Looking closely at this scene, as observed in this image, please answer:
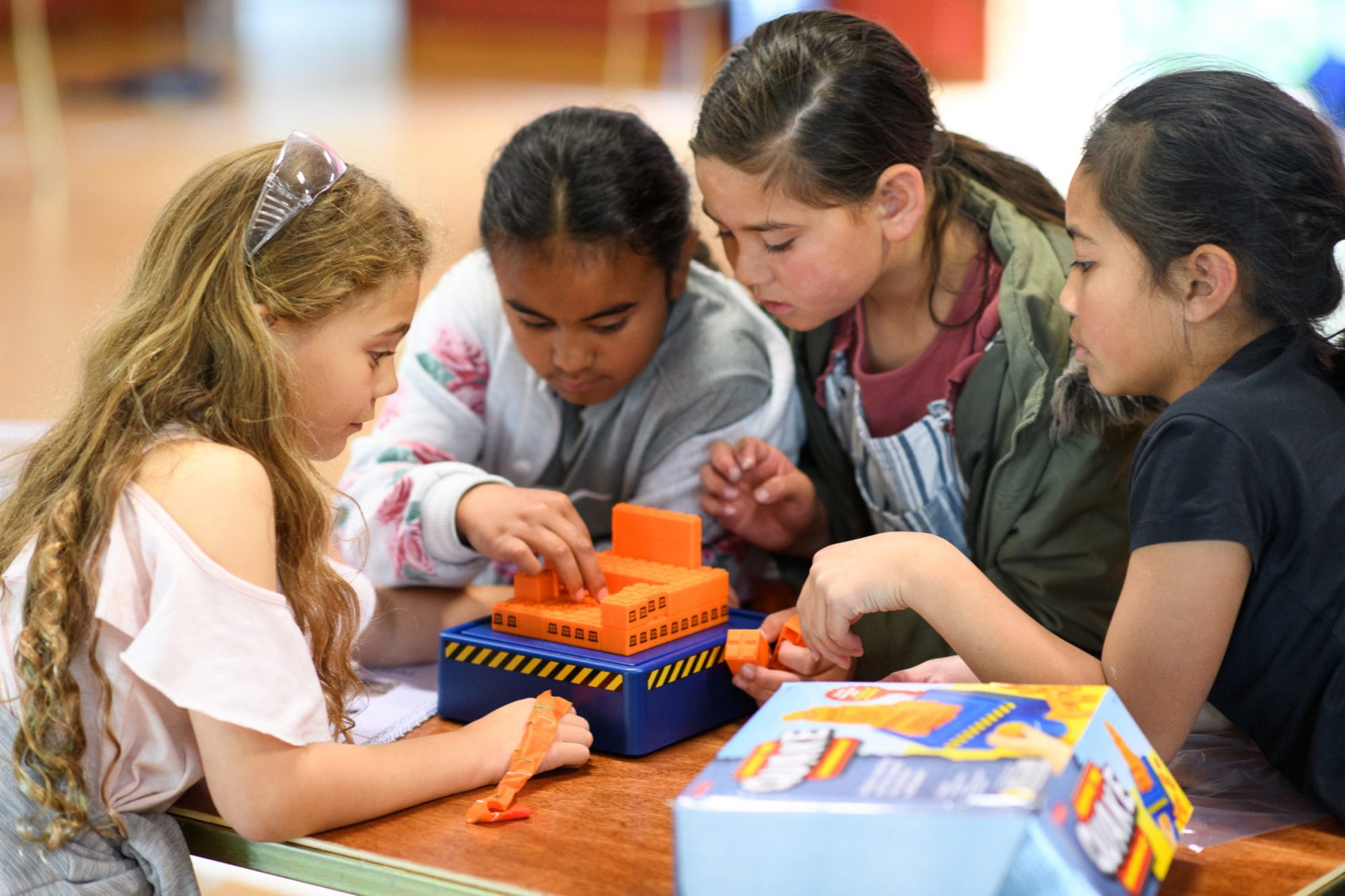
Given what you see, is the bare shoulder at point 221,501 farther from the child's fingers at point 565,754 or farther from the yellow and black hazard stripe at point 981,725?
the yellow and black hazard stripe at point 981,725

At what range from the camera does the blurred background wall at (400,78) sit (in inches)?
139

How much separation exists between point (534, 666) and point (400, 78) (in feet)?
20.1

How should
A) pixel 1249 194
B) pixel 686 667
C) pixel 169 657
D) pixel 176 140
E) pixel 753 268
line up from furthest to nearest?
pixel 176 140, pixel 753 268, pixel 686 667, pixel 1249 194, pixel 169 657

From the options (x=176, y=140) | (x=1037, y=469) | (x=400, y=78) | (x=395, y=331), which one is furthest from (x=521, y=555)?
(x=400, y=78)

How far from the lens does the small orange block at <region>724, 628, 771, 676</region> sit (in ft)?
3.50

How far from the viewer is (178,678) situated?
2.74 feet

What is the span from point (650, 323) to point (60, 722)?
0.70 metres

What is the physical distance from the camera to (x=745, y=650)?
107cm

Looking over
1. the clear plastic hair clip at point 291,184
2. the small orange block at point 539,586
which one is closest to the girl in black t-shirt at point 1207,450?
the small orange block at point 539,586

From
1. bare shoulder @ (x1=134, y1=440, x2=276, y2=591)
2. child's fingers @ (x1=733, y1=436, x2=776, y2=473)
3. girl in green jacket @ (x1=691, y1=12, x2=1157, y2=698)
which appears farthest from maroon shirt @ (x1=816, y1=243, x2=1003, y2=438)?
bare shoulder @ (x1=134, y1=440, x2=276, y2=591)

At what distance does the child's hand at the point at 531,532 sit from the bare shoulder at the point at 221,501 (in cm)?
28

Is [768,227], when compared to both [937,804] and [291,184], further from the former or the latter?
[937,804]

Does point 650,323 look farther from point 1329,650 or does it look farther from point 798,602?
point 1329,650

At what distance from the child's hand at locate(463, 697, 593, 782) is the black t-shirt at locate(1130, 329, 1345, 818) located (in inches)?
16.2
